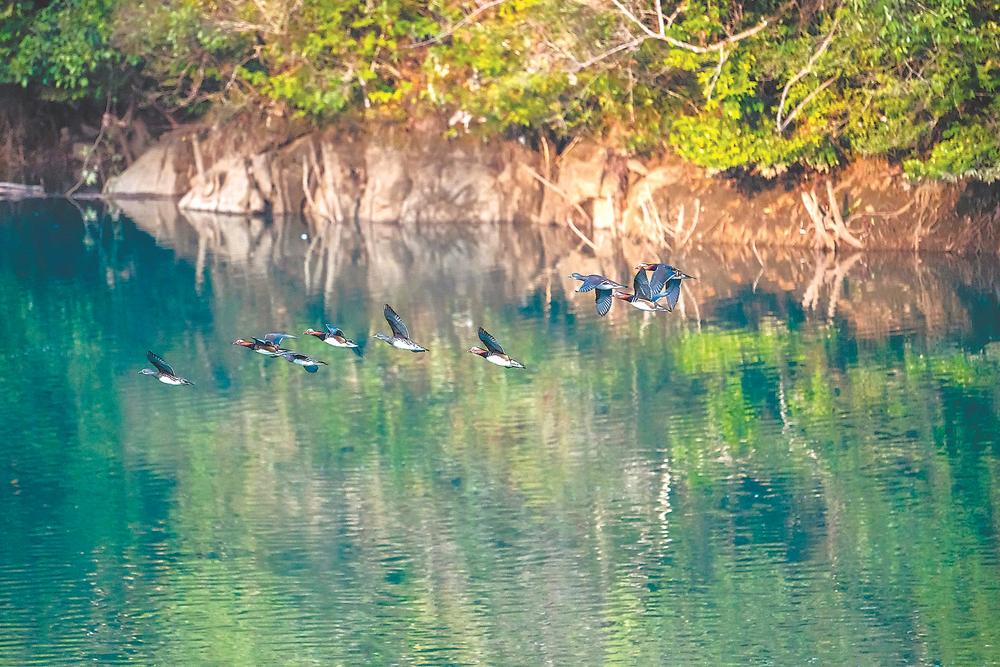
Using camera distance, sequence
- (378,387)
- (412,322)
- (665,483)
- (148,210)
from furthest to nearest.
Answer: (148,210) → (412,322) → (378,387) → (665,483)

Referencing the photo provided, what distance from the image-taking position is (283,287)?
117ft

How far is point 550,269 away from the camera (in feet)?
120

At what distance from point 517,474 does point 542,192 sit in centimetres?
2044

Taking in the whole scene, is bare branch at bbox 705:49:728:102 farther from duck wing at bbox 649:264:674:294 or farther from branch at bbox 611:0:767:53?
duck wing at bbox 649:264:674:294

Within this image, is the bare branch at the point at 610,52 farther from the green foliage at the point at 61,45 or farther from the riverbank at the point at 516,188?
the green foliage at the point at 61,45

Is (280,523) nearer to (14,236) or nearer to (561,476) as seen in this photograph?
(561,476)

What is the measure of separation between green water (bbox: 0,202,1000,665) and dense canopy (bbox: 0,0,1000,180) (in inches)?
105

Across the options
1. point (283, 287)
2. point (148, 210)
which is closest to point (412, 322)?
point (283, 287)

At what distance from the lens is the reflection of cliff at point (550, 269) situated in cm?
3141

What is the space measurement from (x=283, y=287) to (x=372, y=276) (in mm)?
1969

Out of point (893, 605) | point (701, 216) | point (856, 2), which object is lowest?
point (893, 605)

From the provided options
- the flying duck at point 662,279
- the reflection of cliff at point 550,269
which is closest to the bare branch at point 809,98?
the reflection of cliff at point 550,269

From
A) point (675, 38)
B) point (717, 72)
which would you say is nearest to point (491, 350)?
point (717, 72)

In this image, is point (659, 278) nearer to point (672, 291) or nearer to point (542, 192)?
point (672, 291)
